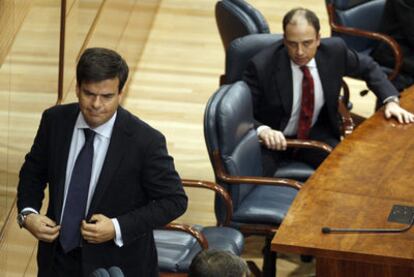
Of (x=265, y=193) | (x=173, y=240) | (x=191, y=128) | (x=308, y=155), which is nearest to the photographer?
(x=173, y=240)

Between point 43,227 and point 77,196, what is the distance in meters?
0.17

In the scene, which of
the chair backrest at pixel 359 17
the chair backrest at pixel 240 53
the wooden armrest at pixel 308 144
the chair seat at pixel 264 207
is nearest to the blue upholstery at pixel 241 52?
the chair backrest at pixel 240 53

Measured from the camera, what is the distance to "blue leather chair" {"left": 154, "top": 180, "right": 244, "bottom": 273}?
511cm

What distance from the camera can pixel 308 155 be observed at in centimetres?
626

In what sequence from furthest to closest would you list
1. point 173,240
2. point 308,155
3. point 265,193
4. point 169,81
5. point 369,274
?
point 169,81 → point 308,155 → point 265,193 → point 173,240 → point 369,274

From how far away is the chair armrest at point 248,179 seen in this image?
5.59 meters

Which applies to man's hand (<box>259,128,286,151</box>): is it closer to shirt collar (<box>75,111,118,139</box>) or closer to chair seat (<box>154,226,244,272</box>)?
chair seat (<box>154,226,244,272</box>)

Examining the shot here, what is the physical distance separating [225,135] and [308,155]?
789 mm

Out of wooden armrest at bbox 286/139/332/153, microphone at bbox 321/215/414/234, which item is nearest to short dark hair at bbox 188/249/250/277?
microphone at bbox 321/215/414/234

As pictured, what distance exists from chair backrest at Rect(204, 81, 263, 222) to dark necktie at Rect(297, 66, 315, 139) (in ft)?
1.21

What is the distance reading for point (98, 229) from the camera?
4.25 meters

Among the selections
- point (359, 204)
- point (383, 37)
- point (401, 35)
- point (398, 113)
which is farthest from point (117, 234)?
point (401, 35)

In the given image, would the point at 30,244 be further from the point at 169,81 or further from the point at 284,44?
the point at 169,81

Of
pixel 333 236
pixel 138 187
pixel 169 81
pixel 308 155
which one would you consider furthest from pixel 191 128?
pixel 138 187
